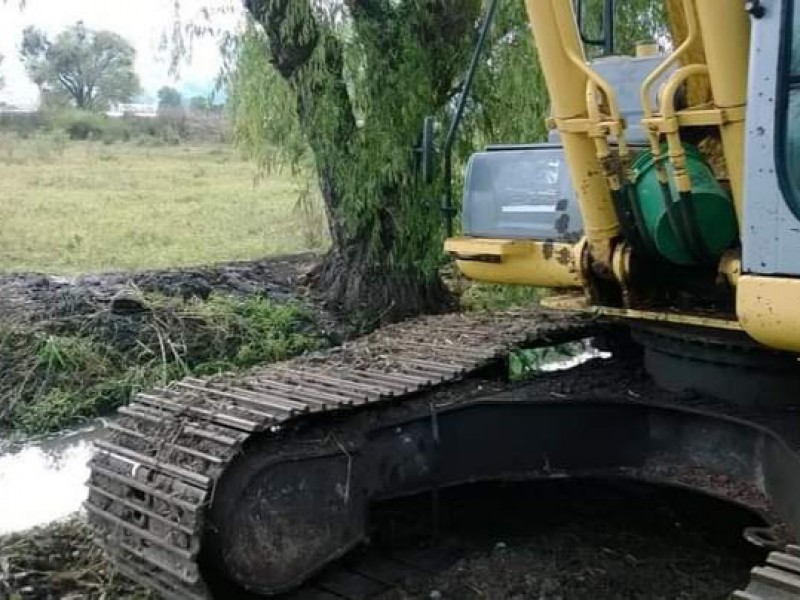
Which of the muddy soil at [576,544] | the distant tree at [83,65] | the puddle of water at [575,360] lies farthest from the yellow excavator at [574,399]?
the distant tree at [83,65]

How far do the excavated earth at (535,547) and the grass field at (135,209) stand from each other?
16.1ft

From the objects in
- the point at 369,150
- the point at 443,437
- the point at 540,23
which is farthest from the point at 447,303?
the point at 540,23

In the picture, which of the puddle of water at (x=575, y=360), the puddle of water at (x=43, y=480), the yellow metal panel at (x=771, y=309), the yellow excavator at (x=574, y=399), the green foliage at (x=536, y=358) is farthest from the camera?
the puddle of water at (x=43, y=480)

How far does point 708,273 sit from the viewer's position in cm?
413

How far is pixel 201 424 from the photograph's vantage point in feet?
13.2

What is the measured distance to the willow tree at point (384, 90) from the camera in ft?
26.9

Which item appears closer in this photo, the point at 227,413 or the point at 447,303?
the point at 227,413

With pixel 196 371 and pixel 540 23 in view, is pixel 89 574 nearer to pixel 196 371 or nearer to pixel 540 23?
pixel 540 23

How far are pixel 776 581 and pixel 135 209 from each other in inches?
637

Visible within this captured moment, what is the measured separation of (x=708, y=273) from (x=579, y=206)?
503mm

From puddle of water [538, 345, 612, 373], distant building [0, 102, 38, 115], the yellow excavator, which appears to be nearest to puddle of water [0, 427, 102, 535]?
the yellow excavator

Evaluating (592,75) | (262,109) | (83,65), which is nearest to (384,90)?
(262,109)

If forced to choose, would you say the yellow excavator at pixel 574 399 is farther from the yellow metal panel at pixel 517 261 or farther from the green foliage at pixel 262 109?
the green foliage at pixel 262 109

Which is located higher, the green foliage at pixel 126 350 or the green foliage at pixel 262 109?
the green foliage at pixel 262 109
